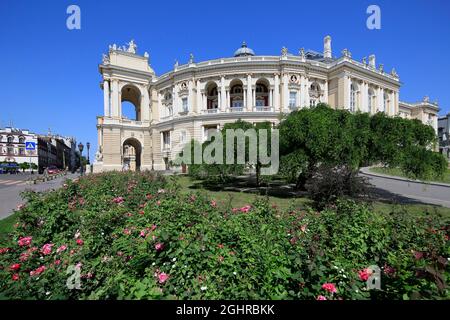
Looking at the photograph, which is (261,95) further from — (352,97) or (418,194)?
(418,194)

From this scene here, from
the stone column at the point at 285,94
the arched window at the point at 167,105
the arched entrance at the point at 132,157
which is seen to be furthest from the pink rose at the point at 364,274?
the arched window at the point at 167,105

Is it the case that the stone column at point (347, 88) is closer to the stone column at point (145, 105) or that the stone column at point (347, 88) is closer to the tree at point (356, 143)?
the tree at point (356, 143)

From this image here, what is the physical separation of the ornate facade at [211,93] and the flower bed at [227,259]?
30.8 metres

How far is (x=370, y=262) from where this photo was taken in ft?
9.66

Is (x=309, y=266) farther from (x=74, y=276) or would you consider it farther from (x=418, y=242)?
(x=74, y=276)

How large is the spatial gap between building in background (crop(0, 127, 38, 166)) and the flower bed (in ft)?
290

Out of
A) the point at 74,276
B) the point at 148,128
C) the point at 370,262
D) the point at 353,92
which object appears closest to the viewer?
the point at 74,276

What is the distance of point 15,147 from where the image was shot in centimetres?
7281

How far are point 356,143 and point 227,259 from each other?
1229cm

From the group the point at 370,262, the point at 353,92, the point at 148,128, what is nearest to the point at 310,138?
the point at 370,262

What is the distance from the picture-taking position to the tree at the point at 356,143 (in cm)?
1196

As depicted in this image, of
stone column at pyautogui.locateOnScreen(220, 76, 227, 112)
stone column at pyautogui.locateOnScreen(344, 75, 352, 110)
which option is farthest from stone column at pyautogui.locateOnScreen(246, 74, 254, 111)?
stone column at pyautogui.locateOnScreen(344, 75, 352, 110)

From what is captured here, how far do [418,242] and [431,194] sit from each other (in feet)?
51.1

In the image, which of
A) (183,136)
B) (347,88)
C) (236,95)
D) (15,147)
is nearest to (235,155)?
(183,136)
